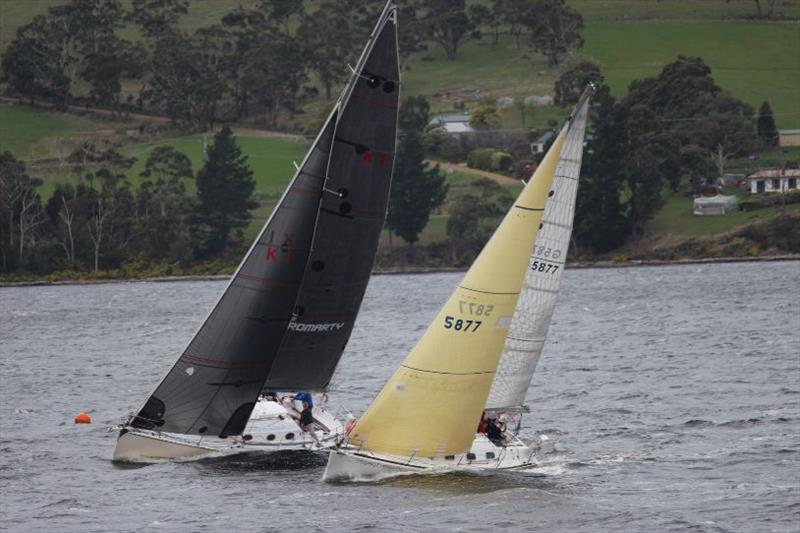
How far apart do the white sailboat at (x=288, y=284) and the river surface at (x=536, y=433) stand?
0.89 m

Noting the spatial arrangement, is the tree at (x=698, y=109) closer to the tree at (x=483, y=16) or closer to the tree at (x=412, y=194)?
the tree at (x=412, y=194)

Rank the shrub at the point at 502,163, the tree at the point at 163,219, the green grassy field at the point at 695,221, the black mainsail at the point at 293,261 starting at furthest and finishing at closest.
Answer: the shrub at the point at 502,163
the tree at the point at 163,219
the green grassy field at the point at 695,221
the black mainsail at the point at 293,261

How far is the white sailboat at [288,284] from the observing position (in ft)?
Result: 128

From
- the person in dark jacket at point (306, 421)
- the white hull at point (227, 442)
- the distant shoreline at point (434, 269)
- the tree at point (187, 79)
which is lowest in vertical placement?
the distant shoreline at point (434, 269)

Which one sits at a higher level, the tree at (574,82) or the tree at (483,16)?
the tree at (483,16)

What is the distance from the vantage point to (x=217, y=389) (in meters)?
39.3

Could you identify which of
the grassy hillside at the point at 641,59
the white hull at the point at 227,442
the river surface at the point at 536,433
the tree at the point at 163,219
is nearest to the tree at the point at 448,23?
the grassy hillside at the point at 641,59

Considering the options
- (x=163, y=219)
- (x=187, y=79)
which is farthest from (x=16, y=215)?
(x=187, y=79)

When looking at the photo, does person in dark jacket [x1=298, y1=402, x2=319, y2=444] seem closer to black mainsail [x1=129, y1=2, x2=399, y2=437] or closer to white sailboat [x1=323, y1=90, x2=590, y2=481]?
black mainsail [x1=129, y1=2, x2=399, y2=437]

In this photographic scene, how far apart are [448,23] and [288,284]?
152412 mm

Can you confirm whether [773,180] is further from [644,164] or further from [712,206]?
[644,164]

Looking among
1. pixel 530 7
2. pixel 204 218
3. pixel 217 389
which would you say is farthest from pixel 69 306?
pixel 530 7

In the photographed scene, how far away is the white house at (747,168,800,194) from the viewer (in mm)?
133250

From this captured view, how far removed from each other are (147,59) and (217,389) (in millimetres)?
134788
